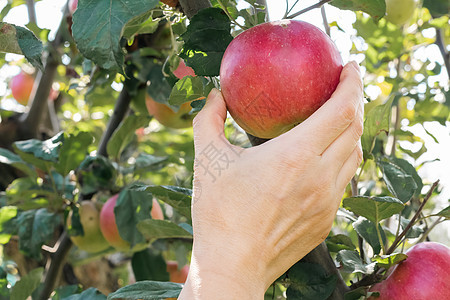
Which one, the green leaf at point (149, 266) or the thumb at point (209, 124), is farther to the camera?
the green leaf at point (149, 266)

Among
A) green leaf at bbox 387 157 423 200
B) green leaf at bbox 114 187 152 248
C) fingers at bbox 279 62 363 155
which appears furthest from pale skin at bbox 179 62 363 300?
green leaf at bbox 114 187 152 248

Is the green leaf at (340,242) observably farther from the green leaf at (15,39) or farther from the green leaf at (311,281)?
the green leaf at (15,39)

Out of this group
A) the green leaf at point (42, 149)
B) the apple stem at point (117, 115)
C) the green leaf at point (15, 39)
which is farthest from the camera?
the apple stem at point (117, 115)

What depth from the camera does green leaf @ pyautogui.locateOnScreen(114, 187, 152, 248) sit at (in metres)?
1.22

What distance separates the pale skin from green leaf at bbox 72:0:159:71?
0.56ft

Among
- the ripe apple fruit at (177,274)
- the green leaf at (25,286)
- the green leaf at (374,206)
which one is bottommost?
the ripe apple fruit at (177,274)

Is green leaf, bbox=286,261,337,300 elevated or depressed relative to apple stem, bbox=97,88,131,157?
elevated

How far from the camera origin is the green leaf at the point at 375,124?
0.89 meters

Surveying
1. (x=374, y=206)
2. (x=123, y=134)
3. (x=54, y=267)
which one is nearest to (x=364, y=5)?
(x=374, y=206)

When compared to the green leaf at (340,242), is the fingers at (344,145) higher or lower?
higher

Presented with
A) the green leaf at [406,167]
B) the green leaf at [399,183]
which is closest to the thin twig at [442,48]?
the green leaf at [406,167]

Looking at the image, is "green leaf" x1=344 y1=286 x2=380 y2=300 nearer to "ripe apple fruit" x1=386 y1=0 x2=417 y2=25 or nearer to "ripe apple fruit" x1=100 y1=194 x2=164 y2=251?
"ripe apple fruit" x1=100 y1=194 x2=164 y2=251

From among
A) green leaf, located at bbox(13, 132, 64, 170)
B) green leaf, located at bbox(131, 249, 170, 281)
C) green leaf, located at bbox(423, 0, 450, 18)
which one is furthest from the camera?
green leaf, located at bbox(131, 249, 170, 281)

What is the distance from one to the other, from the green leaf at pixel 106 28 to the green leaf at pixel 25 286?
788 mm
